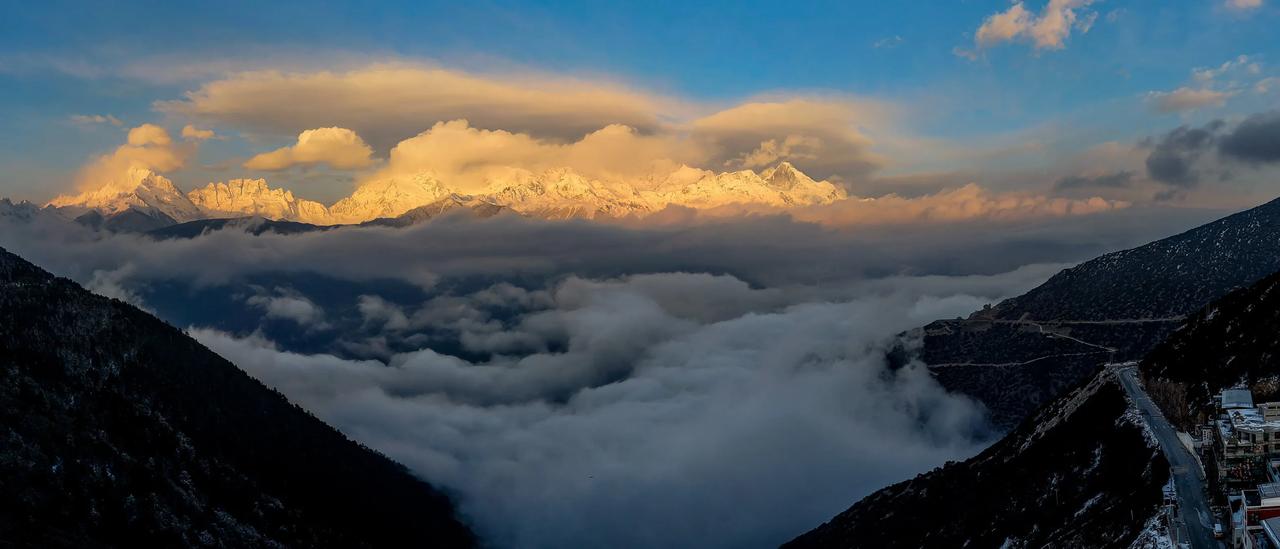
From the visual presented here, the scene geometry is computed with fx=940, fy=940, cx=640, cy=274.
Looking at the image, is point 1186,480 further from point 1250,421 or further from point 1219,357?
point 1219,357

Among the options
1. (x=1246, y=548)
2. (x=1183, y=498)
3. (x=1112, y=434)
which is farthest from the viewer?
(x=1112, y=434)

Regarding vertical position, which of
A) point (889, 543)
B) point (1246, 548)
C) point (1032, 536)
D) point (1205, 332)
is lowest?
point (889, 543)

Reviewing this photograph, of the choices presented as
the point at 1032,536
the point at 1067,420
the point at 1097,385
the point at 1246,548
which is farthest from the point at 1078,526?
the point at 1097,385

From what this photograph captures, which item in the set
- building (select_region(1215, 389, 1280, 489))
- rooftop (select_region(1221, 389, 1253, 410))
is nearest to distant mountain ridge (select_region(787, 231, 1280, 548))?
rooftop (select_region(1221, 389, 1253, 410))

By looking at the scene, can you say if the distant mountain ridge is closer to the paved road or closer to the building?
the paved road

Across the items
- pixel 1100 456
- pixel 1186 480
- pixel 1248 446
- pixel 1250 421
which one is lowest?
pixel 1100 456

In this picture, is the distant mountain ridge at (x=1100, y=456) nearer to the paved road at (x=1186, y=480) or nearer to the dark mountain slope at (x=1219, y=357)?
the dark mountain slope at (x=1219, y=357)

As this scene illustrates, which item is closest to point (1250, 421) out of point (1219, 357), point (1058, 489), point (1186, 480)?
point (1186, 480)

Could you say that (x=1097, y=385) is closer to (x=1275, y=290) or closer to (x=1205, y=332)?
(x=1205, y=332)
